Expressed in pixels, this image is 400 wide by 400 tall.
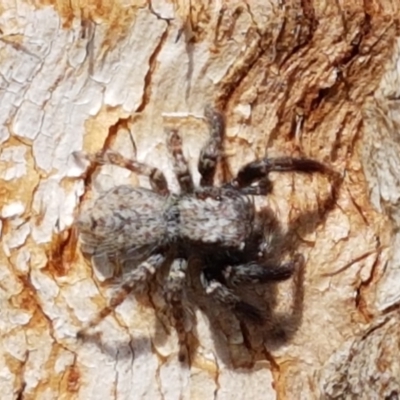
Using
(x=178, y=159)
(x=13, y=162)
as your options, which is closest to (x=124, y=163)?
(x=178, y=159)

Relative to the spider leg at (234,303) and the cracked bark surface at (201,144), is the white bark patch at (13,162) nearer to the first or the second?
the cracked bark surface at (201,144)

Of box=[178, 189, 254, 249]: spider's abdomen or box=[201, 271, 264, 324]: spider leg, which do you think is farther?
box=[178, 189, 254, 249]: spider's abdomen

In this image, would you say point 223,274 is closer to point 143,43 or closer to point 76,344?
point 76,344

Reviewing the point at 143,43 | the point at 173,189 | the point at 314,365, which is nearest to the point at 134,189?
the point at 173,189

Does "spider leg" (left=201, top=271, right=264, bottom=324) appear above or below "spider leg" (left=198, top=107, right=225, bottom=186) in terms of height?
below

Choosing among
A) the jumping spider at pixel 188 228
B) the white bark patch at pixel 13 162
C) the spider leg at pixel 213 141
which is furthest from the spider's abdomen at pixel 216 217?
the white bark patch at pixel 13 162

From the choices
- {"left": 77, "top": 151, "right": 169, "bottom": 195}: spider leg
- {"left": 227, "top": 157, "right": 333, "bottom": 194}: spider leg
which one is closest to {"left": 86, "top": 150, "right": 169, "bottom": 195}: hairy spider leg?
{"left": 77, "top": 151, "right": 169, "bottom": 195}: spider leg

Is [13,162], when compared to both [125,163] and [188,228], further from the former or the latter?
[188,228]

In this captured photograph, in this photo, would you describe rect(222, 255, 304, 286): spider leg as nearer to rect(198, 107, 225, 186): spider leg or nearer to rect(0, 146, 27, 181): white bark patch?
rect(198, 107, 225, 186): spider leg
